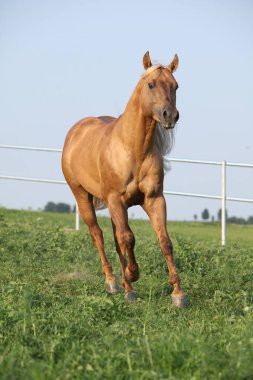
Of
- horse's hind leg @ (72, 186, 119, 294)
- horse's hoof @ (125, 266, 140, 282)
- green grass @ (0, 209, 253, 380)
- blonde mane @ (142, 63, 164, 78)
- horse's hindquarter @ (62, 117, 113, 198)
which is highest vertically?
blonde mane @ (142, 63, 164, 78)

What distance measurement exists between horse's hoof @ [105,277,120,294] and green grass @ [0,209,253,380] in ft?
0.34

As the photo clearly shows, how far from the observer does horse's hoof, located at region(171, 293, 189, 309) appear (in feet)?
26.1

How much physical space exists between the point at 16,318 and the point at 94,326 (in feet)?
1.89

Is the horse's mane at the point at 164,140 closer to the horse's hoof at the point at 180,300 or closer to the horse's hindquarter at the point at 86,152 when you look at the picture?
the horse's hindquarter at the point at 86,152

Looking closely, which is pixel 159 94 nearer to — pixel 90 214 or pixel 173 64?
pixel 173 64

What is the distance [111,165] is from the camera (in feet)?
28.7

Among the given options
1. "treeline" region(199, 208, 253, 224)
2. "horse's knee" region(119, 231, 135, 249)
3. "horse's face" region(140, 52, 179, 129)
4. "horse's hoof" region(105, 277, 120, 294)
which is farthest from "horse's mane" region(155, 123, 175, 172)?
"treeline" region(199, 208, 253, 224)

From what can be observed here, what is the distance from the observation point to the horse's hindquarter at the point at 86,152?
962 centimetres

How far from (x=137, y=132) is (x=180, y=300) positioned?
1.72m

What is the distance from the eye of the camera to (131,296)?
8.38 metres

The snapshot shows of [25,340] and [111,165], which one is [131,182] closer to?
[111,165]

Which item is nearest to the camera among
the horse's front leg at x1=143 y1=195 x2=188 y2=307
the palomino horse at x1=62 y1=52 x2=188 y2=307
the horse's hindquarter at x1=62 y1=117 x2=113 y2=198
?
the palomino horse at x1=62 y1=52 x2=188 y2=307

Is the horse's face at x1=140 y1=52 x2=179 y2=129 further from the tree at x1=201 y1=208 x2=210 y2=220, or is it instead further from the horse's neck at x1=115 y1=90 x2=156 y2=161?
the tree at x1=201 y1=208 x2=210 y2=220

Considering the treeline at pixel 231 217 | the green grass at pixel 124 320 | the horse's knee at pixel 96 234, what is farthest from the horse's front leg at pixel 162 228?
the treeline at pixel 231 217
